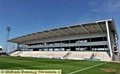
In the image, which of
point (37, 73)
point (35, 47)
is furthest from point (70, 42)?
point (37, 73)

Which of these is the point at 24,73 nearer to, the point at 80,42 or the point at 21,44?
the point at 80,42

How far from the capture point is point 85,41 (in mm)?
60656

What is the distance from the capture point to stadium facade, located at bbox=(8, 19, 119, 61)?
159 feet

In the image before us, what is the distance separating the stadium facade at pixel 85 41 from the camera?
1909 inches

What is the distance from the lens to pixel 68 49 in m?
67.2

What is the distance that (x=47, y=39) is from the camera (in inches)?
3078

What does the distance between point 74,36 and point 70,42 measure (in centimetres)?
463

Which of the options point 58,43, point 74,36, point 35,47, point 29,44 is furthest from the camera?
point 29,44

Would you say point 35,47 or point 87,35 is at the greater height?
point 87,35

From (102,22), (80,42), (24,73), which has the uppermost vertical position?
(102,22)

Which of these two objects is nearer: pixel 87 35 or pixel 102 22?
pixel 102 22

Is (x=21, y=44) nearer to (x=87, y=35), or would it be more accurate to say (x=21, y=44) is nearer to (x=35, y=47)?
(x=35, y=47)

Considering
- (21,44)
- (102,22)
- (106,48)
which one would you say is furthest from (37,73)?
(21,44)

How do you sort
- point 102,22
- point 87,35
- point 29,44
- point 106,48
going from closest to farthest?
point 102,22
point 106,48
point 87,35
point 29,44
